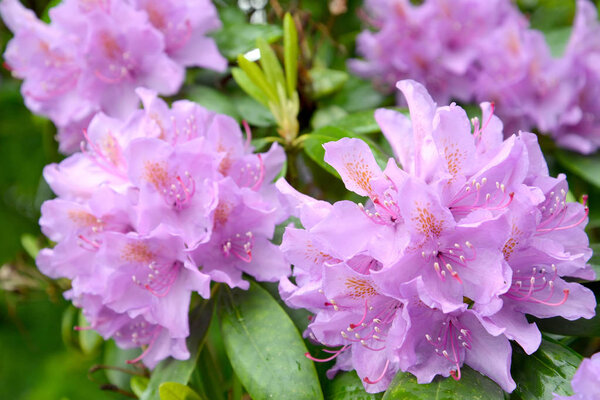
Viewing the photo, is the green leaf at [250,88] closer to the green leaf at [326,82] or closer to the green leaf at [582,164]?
the green leaf at [326,82]

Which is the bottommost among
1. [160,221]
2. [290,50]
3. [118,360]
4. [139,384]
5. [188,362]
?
[118,360]

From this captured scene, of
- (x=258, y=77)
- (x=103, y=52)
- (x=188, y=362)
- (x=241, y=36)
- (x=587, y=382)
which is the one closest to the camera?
(x=587, y=382)

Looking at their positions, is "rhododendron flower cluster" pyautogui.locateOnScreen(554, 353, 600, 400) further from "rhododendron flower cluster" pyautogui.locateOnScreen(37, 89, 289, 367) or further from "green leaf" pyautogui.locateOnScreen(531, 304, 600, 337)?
"rhododendron flower cluster" pyautogui.locateOnScreen(37, 89, 289, 367)

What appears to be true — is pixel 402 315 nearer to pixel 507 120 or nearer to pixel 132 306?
pixel 132 306

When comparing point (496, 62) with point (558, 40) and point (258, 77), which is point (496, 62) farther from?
point (258, 77)

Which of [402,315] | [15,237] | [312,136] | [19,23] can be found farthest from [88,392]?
[402,315]

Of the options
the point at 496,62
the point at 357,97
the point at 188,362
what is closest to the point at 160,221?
the point at 188,362

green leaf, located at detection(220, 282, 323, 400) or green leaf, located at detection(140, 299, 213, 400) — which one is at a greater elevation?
green leaf, located at detection(220, 282, 323, 400)

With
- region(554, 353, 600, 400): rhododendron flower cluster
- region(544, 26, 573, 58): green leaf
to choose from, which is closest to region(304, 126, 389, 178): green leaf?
region(554, 353, 600, 400): rhododendron flower cluster
